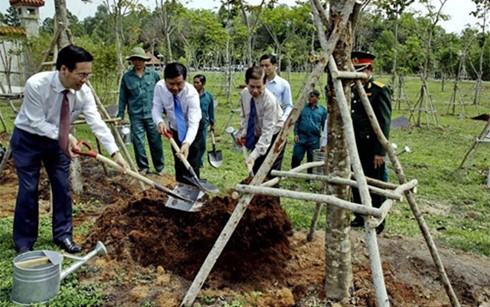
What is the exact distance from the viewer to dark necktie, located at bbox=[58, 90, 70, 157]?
11.4 ft

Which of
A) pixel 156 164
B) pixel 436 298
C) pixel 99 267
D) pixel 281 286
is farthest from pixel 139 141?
pixel 436 298

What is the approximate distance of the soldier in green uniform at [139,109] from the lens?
6676 millimetres

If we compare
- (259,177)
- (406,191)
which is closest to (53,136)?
(259,177)

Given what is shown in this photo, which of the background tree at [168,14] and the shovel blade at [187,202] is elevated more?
the background tree at [168,14]

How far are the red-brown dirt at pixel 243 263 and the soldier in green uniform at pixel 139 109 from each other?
94.1 inches

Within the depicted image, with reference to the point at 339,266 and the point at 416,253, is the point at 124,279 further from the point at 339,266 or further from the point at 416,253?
the point at 416,253

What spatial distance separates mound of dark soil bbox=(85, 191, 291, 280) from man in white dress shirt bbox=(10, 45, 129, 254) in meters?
0.40

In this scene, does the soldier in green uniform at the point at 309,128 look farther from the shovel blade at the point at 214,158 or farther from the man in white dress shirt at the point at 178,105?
the man in white dress shirt at the point at 178,105

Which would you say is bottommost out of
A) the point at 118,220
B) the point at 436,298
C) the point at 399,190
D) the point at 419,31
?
the point at 436,298

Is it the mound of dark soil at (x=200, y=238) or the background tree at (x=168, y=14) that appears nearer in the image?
the mound of dark soil at (x=200, y=238)

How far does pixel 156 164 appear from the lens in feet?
22.3

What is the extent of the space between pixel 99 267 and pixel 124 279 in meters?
0.28

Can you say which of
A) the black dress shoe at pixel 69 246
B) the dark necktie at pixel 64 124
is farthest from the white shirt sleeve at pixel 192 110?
the black dress shoe at pixel 69 246

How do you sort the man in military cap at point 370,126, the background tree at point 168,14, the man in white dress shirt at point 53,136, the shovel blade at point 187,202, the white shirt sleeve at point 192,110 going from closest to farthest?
the man in white dress shirt at point 53,136 < the shovel blade at point 187,202 < the man in military cap at point 370,126 < the white shirt sleeve at point 192,110 < the background tree at point 168,14
